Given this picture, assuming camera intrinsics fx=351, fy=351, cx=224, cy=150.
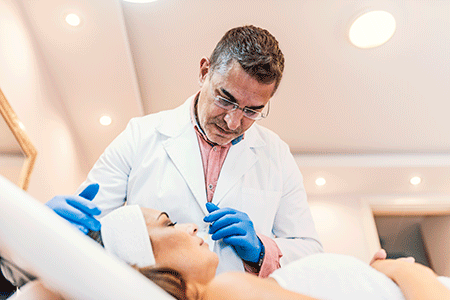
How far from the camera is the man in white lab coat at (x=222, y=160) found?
846 mm

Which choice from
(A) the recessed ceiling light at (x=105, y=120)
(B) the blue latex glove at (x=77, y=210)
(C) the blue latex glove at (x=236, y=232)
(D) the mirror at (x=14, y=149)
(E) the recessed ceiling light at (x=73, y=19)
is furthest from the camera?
(A) the recessed ceiling light at (x=105, y=120)

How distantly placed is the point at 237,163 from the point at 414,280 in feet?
2.01

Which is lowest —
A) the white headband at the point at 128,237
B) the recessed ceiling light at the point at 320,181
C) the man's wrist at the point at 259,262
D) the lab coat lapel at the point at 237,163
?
the recessed ceiling light at the point at 320,181

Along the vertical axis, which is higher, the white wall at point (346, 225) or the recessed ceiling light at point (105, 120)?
the recessed ceiling light at point (105, 120)

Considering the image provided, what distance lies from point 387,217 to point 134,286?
98 cm

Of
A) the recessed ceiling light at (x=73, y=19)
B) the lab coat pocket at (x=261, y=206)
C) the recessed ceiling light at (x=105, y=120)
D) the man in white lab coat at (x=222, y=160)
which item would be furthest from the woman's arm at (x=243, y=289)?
the recessed ceiling light at (x=105, y=120)

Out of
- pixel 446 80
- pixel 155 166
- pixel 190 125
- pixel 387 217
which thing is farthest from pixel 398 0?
pixel 155 166

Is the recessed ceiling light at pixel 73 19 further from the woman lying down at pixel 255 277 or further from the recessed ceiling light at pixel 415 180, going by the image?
the recessed ceiling light at pixel 415 180

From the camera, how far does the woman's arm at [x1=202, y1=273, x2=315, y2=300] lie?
278 mm

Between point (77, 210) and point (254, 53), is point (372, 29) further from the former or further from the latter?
point (77, 210)

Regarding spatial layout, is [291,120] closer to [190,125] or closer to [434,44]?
[434,44]

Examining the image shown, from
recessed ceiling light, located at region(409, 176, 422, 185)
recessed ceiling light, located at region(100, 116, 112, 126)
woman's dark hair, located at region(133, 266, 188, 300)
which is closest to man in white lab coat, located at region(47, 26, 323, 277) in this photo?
woman's dark hair, located at region(133, 266, 188, 300)

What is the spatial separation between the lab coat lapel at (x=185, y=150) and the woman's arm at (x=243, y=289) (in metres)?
0.48

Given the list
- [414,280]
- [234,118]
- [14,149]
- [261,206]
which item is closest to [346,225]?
[261,206]
